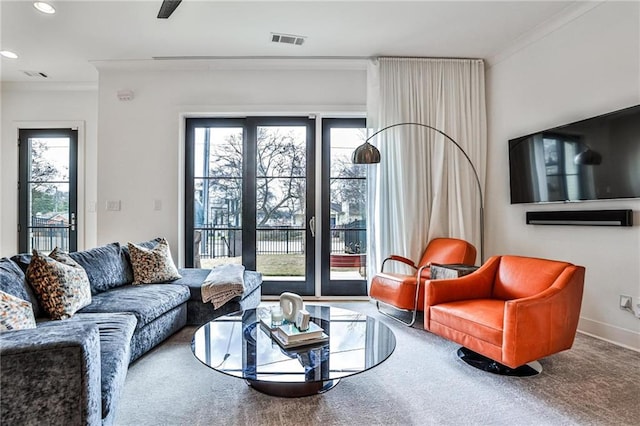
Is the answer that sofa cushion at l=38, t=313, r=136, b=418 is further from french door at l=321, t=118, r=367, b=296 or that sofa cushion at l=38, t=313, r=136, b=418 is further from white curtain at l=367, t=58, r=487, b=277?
white curtain at l=367, t=58, r=487, b=277

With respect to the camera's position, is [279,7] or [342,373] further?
[279,7]

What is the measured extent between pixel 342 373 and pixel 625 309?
8.52 feet

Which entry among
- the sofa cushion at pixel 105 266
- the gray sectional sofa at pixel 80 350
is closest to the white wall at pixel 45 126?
the sofa cushion at pixel 105 266

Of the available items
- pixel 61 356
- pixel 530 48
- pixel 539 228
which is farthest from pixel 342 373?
pixel 530 48

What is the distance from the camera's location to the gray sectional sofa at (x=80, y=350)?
3.68ft

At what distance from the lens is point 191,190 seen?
4.26 metres

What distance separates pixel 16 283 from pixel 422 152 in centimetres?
378

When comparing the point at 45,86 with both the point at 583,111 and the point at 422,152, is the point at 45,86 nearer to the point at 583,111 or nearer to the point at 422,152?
the point at 422,152

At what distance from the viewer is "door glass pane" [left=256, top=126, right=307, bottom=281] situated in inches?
166

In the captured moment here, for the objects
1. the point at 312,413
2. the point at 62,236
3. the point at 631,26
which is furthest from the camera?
the point at 62,236

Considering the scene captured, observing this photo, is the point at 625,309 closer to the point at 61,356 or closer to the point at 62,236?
the point at 61,356

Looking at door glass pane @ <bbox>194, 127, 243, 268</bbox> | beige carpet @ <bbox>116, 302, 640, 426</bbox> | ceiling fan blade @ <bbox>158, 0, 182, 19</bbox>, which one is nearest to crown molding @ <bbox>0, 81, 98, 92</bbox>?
door glass pane @ <bbox>194, 127, 243, 268</bbox>

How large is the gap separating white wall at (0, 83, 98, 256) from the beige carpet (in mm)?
3291

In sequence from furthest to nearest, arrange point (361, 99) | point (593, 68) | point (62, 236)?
point (62, 236) → point (361, 99) → point (593, 68)
